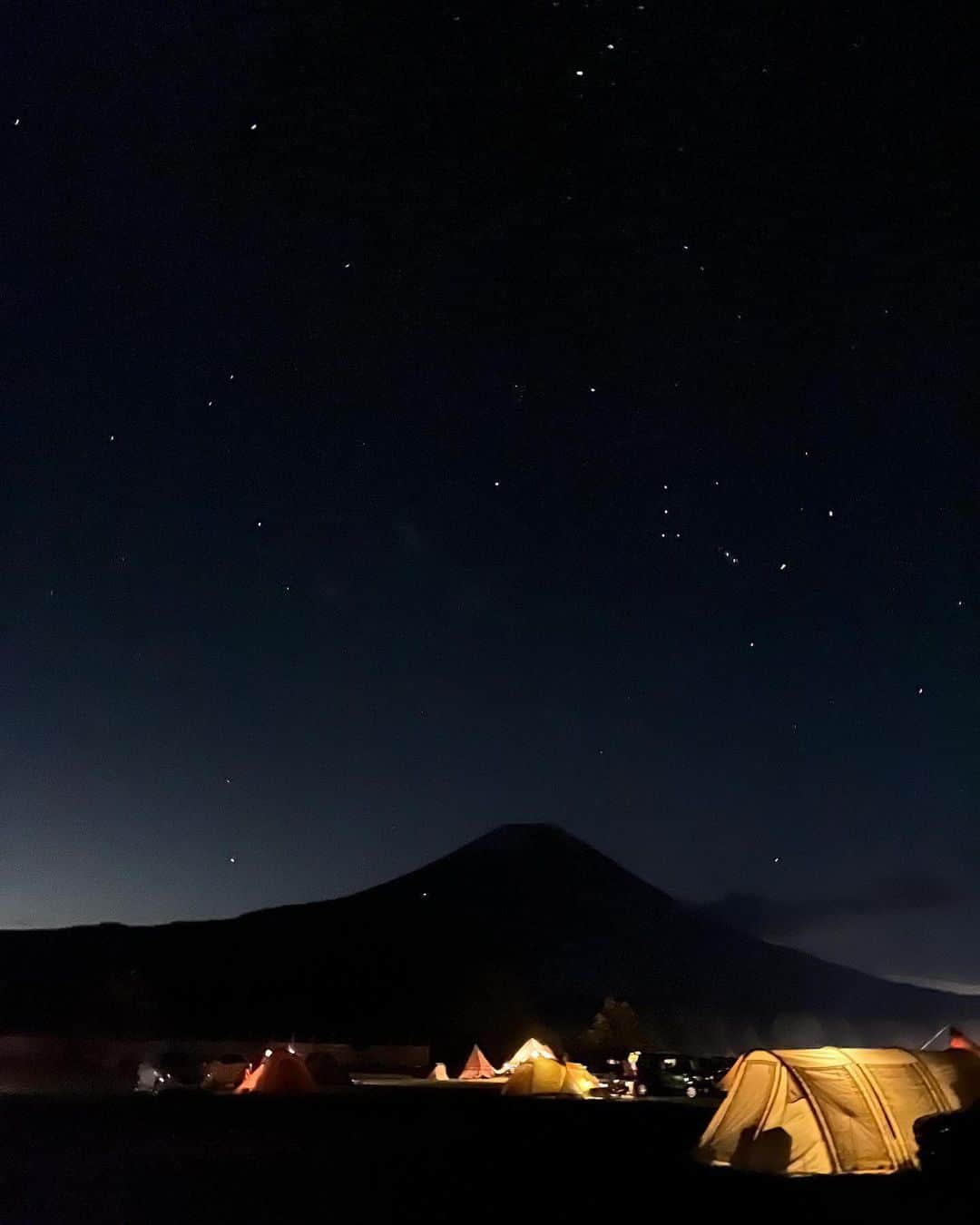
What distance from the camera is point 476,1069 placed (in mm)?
57406

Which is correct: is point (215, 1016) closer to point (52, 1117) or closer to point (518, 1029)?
point (518, 1029)

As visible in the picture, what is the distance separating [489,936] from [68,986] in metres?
74.0

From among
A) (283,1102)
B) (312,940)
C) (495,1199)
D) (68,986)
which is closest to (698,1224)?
(495,1199)

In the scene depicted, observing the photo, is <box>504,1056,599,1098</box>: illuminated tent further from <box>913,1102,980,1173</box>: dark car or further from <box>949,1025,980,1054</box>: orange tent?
<box>913,1102,980,1173</box>: dark car

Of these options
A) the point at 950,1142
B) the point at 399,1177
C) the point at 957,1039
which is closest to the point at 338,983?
the point at 957,1039

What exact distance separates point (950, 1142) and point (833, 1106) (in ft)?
4.56

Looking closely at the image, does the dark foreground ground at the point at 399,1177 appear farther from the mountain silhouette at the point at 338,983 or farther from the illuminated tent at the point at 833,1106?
the mountain silhouette at the point at 338,983

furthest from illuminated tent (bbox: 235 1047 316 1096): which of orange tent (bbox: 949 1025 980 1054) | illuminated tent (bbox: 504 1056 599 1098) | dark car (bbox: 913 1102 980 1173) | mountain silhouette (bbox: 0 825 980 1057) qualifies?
mountain silhouette (bbox: 0 825 980 1057)

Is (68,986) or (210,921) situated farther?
(210,921)

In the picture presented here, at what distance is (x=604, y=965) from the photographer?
19150cm

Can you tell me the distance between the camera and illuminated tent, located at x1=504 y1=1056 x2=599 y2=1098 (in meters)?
39.6

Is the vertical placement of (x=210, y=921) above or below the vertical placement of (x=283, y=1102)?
above

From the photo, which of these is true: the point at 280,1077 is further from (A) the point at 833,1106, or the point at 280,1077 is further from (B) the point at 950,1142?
(B) the point at 950,1142

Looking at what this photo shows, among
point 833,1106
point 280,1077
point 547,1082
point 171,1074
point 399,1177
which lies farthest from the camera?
point 171,1074
